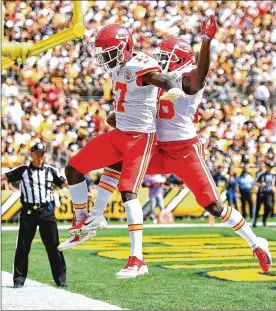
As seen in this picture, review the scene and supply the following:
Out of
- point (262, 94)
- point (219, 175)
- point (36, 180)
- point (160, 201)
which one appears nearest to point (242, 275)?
point (36, 180)

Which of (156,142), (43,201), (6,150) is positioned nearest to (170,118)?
(156,142)

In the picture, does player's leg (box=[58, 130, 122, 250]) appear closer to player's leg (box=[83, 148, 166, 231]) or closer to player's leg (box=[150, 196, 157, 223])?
player's leg (box=[83, 148, 166, 231])

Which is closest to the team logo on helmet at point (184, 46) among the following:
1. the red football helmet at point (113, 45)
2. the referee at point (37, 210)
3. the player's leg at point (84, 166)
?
the red football helmet at point (113, 45)

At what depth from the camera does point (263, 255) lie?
5.79 meters

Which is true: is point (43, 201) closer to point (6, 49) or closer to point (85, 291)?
point (85, 291)

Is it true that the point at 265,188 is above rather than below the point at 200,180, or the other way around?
below

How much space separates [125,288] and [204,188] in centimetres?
599

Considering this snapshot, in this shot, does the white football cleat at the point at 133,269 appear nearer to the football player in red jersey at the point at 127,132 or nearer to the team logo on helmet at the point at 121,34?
the football player in red jersey at the point at 127,132

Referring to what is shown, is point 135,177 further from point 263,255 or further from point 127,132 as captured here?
point 263,255

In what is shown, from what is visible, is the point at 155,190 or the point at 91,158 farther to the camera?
the point at 155,190

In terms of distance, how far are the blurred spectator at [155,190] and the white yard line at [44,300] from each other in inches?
286

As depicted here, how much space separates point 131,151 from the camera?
206 inches

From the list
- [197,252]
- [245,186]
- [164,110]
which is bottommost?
[197,252]

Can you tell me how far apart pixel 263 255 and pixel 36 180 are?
5314 millimetres
